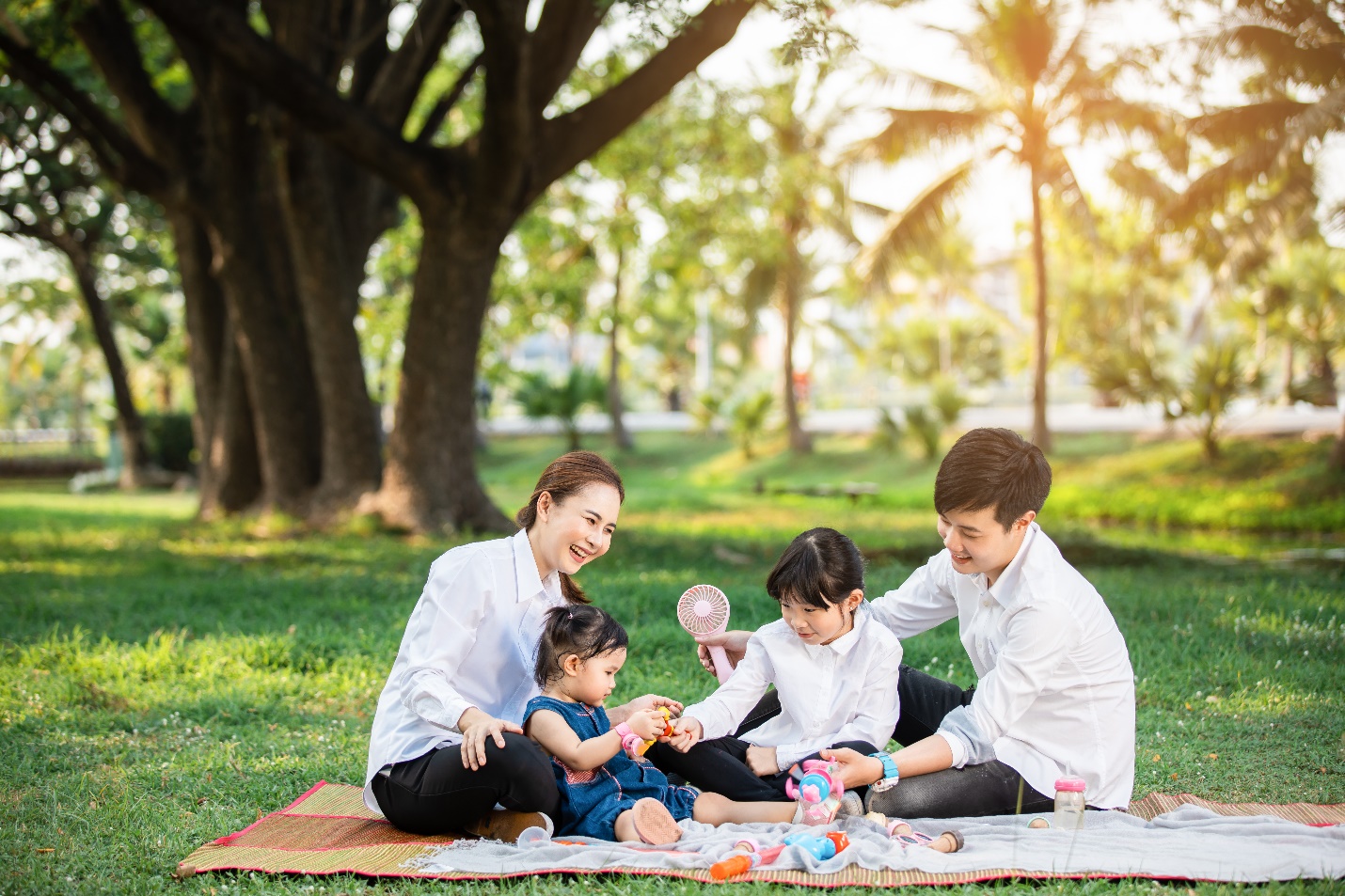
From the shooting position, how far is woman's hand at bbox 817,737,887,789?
137 inches

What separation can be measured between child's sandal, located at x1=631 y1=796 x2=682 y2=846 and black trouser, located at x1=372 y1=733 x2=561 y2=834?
27 centimetres

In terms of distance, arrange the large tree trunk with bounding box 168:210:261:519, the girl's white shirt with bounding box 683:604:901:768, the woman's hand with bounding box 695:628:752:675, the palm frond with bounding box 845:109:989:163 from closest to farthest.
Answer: the girl's white shirt with bounding box 683:604:901:768 < the woman's hand with bounding box 695:628:752:675 < the large tree trunk with bounding box 168:210:261:519 < the palm frond with bounding box 845:109:989:163

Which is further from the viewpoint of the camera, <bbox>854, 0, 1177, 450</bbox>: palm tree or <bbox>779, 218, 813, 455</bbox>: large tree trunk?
<bbox>779, 218, 813, 455</bbox>: large tree trunk

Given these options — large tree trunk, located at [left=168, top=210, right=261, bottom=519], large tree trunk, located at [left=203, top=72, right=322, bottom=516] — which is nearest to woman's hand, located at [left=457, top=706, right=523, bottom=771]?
large tree trunk, located at [left=203, top=72, right=322, bottom=516]

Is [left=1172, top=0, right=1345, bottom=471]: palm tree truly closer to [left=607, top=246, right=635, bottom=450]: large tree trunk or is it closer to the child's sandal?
the child's sandal

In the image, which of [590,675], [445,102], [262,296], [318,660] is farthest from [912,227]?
[590,675]

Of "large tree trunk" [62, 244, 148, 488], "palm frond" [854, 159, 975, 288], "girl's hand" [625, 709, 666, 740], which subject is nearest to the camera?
"girl's hand" [625, 709, 666, 740]

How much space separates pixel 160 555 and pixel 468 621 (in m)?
7.64

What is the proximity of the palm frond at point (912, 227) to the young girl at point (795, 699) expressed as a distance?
53.0ft

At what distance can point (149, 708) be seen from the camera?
552 centimetres

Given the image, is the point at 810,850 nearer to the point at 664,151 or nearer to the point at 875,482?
the point at 664,151

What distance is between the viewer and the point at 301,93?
928cm

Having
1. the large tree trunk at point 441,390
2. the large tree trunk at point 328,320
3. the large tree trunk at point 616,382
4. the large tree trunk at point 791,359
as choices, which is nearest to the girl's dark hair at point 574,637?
the large tree trunk at point 441,390

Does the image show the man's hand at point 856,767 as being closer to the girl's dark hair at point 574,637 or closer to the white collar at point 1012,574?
the white collar at point 1012,574
